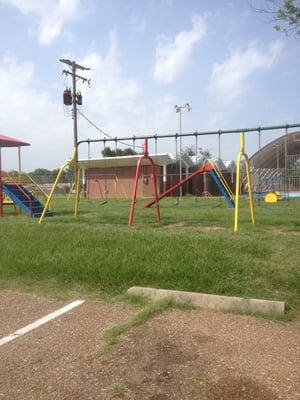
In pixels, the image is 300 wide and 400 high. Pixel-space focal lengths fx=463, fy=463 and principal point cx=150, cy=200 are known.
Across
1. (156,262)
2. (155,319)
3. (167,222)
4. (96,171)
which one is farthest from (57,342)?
(96,171)

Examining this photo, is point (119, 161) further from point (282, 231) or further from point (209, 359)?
point (209, 359)

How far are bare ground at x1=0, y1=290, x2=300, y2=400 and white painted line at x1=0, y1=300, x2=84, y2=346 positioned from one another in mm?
103

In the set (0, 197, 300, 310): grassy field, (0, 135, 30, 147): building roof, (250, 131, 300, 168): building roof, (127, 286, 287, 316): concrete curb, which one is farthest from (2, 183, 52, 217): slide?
(250, 131, 300, 168): building roof

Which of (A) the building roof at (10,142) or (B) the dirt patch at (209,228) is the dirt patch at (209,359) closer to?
(B) the dirt patch at (209,228)

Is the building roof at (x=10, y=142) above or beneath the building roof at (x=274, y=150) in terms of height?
beneath

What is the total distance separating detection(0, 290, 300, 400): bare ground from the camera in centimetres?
293

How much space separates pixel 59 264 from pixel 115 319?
2110 mm

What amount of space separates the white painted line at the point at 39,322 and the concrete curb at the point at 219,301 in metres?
0.66

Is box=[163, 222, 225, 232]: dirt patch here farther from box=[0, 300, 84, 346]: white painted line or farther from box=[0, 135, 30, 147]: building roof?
box=[0, 135, 30, 147]: building roof

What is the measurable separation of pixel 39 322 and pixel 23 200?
11.5 metres

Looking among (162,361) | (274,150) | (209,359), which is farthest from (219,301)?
(274,150)

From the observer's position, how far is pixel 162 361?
3330 millimetres

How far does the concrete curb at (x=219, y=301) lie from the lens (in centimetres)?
435

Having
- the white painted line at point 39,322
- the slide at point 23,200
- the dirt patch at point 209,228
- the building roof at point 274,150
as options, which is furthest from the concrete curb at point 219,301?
the building roof at point 274,150
